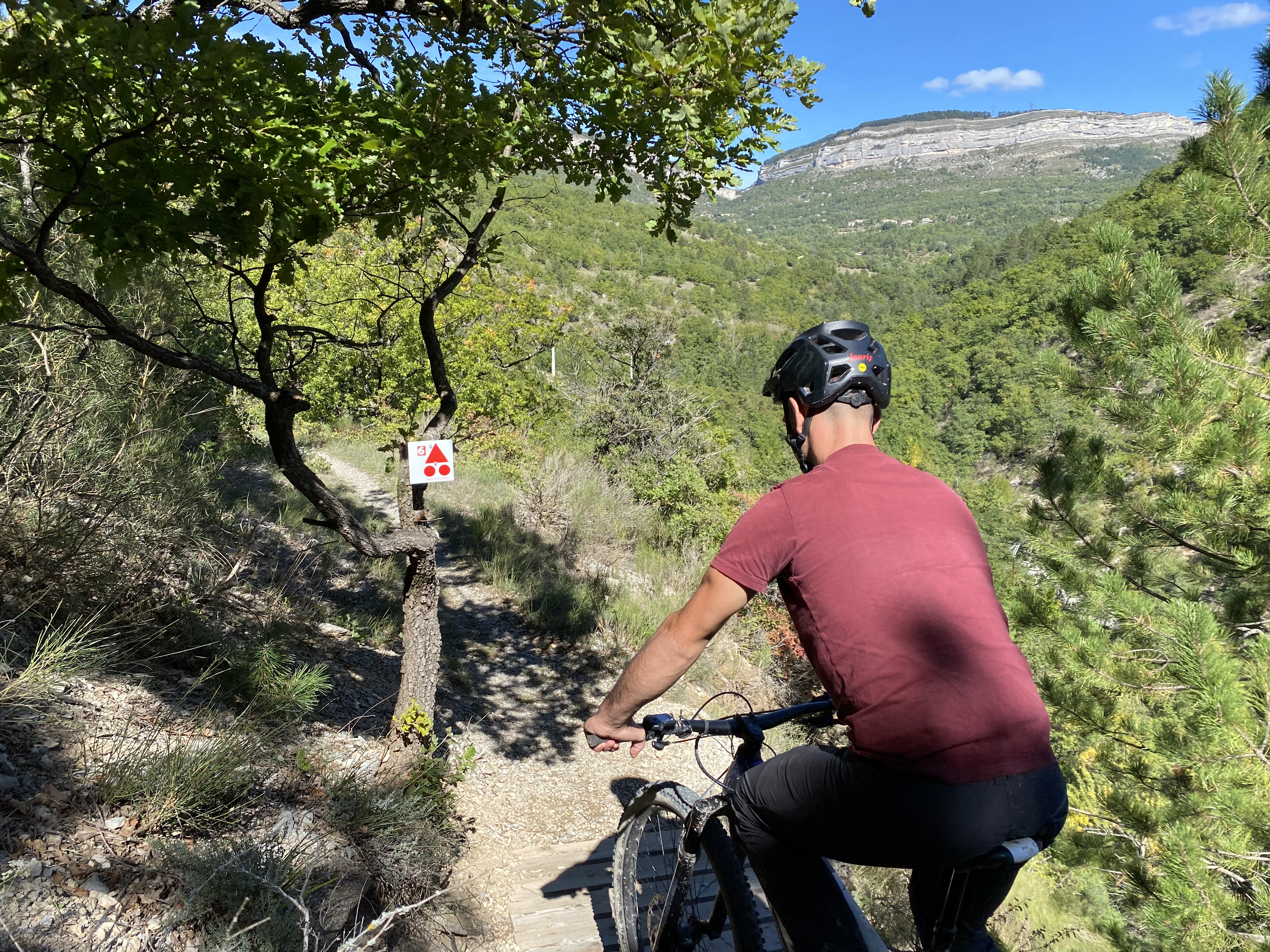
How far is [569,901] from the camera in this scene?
3.79 metres

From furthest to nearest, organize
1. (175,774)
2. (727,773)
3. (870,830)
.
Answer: (175,774) → (727,773) → (870,830)

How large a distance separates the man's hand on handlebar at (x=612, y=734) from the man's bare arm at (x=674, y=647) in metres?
0.01

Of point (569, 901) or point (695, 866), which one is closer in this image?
point (695, 866)

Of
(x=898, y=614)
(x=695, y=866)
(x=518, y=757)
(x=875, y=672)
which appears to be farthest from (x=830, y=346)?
(x=518, y=757)

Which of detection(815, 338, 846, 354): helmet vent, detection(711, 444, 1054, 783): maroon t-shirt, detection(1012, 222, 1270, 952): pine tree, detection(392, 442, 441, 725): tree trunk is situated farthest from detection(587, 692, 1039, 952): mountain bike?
detection(1012, 222, 1270, 952): pine tree

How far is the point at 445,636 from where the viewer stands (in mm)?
6742

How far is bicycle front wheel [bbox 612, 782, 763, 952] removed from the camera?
230 centimetres

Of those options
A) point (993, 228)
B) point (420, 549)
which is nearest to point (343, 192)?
point (420, 549)

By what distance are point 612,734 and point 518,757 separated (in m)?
3.20

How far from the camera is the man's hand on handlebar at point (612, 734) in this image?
2156 millimetres

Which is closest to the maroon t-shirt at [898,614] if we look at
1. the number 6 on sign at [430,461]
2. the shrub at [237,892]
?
the shrub at [237,892]

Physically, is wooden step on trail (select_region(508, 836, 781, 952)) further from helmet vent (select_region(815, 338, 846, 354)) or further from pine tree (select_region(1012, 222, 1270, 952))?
helmet vent (select_region(815, 338, 846, 354))

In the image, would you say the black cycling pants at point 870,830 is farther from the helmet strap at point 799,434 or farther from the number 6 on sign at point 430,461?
the number 6 on sign at point 430,461

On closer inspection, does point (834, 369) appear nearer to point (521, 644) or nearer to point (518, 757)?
point (518, 757)
